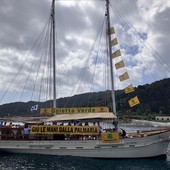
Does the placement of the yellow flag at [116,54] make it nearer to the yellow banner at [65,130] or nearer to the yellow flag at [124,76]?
the yellow flag at [124,76]

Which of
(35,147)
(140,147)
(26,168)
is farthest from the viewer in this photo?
(35,147)

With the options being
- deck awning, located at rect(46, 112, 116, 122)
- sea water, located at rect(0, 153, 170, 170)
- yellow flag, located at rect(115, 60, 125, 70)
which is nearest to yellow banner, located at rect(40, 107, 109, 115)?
deck awning, located at rect(46, 112, 116, 122)

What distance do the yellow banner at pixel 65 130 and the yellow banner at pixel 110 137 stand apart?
1035 mm

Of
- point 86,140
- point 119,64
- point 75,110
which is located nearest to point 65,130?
point 86,140

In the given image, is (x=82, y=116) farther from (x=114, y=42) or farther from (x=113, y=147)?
(x=114, y=42)

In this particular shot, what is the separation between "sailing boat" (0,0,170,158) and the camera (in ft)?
86.1

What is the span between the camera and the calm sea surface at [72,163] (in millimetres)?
22766

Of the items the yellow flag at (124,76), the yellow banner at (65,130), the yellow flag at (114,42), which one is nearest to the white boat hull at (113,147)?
the yellow banner at (65,130)

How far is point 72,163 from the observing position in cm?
2434

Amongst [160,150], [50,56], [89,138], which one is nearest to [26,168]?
[89,138]

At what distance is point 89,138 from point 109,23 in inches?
569

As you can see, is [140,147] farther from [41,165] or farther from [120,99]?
[120,99]

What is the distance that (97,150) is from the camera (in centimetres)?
2658

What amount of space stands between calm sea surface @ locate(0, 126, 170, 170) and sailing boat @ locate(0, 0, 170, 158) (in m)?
0.84
